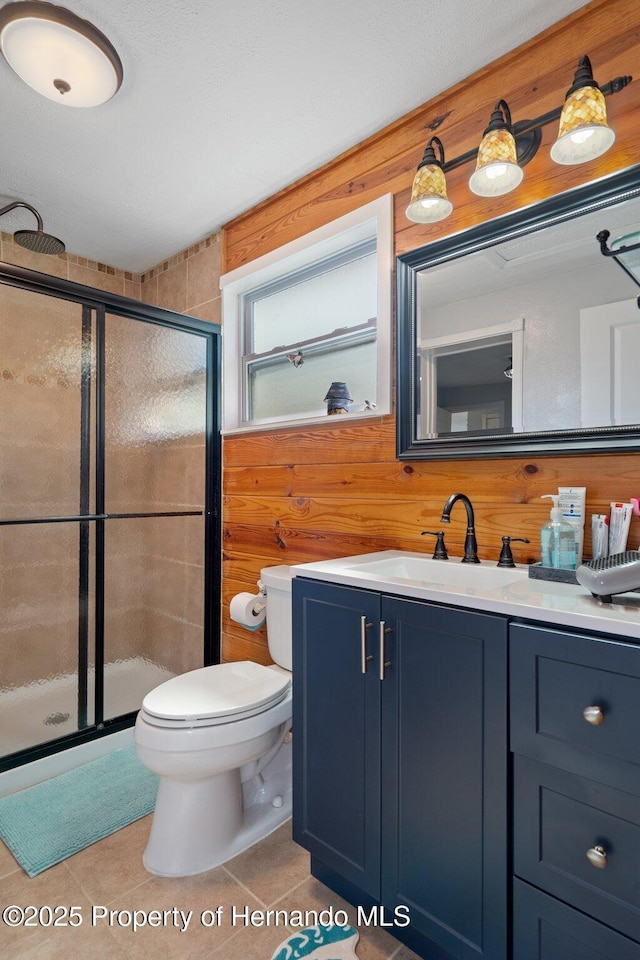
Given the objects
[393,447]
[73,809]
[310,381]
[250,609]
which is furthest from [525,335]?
[73,809]

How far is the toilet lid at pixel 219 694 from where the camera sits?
153cm

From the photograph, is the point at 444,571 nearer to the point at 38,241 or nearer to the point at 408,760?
the point at 408,760

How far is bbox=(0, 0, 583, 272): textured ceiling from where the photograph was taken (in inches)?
55.9

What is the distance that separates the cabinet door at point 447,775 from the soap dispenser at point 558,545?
0.36 metres

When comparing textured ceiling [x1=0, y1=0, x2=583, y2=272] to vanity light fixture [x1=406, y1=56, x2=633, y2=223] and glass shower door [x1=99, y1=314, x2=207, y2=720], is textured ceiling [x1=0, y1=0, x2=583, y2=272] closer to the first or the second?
vanity light fixture [x1=406, y1=56, x2=633, y2=223]

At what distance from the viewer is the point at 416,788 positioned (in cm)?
116

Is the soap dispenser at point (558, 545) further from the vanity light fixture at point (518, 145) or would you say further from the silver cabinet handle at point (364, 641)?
the vanity light fixture at point (518, 145)

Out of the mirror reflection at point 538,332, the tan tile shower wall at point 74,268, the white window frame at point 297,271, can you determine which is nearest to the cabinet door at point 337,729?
the mirror reflection at point 538,332

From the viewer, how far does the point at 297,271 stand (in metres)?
2.33

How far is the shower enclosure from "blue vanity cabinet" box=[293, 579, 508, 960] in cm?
123

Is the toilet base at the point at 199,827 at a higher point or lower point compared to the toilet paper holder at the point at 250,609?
lower

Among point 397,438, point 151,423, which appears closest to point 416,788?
point 397,438

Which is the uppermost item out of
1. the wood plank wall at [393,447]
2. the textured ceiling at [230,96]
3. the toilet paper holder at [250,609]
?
the textured ceiling at [230,96]

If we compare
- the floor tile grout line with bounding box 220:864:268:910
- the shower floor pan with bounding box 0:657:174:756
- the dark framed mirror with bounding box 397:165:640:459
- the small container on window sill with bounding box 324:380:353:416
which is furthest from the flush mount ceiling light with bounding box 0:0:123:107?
the floor tile grout line with bounding box 220:864:268:910
